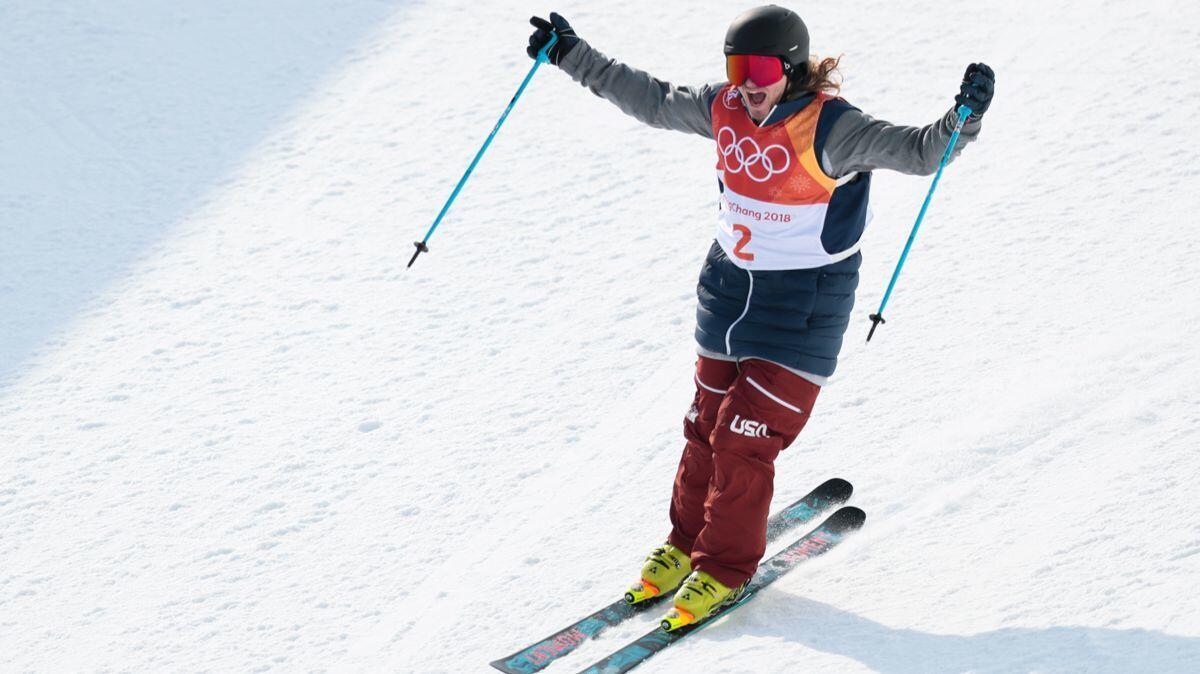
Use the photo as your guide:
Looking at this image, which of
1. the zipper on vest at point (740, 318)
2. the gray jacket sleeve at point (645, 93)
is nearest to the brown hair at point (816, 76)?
the gray jacket sleeve at point (645, 93)

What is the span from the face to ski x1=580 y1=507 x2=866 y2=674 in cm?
134

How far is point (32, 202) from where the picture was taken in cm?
742

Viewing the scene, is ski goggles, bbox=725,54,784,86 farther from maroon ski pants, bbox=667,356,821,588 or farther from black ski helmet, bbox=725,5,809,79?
maroon ski pants, bbox=667,356,821,588

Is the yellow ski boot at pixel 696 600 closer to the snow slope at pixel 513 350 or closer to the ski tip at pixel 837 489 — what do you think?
the snow slope at pixel 513 350

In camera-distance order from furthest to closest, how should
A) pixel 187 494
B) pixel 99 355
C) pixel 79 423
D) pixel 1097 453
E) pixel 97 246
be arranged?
pixel 97 246
pixel 99 355
pixel 79 423
pixel 187 494
pixel 1097 453

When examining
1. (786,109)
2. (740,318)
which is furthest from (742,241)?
(786,109)

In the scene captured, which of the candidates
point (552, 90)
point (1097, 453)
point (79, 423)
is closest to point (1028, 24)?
point (552, 90)

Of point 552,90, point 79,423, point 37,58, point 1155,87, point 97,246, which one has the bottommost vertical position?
point 79,423

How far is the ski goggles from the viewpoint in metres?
3.95

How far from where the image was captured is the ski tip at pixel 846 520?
4.71 meters

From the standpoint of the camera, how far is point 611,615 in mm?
4402

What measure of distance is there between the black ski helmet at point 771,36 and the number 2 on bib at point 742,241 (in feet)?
1.42

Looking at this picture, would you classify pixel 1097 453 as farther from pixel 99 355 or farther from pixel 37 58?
pixel 37 58

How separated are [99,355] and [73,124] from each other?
2314 millimetres
